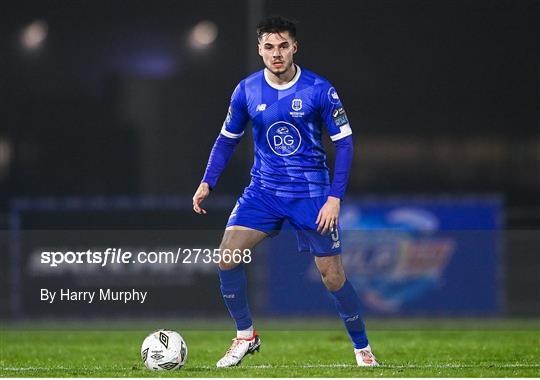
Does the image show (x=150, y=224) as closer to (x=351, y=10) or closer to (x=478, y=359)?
(x=351, y=10)

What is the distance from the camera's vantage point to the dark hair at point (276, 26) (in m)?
8.09

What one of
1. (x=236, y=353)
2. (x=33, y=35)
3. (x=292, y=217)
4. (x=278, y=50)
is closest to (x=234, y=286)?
(x=236, y=353)

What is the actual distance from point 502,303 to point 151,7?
5792 millimetres

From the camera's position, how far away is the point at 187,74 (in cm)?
1609

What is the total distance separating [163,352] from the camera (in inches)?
317

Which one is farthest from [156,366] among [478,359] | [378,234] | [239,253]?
[378,234]

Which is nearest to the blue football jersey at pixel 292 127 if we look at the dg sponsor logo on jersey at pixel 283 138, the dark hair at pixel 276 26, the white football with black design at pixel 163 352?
the dg sponsor logo on jersey at pixel 283 138

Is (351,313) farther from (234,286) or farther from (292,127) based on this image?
(292,127)

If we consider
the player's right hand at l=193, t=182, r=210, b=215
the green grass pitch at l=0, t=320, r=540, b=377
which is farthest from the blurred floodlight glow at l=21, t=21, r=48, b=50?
the player's right hand at l=193, t=182, r=210, b=215

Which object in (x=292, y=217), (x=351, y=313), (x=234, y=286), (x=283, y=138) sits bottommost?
(x=351, y=313)

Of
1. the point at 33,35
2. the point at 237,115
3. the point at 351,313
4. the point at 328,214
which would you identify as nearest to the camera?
the point at 328,214

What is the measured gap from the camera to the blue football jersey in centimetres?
816

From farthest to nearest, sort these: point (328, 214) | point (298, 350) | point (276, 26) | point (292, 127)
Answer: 1. point (298, 350)
2. point (292, 127)
3. point (276, 26)
4. point (328, 214)

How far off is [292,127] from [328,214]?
24.3 inches
